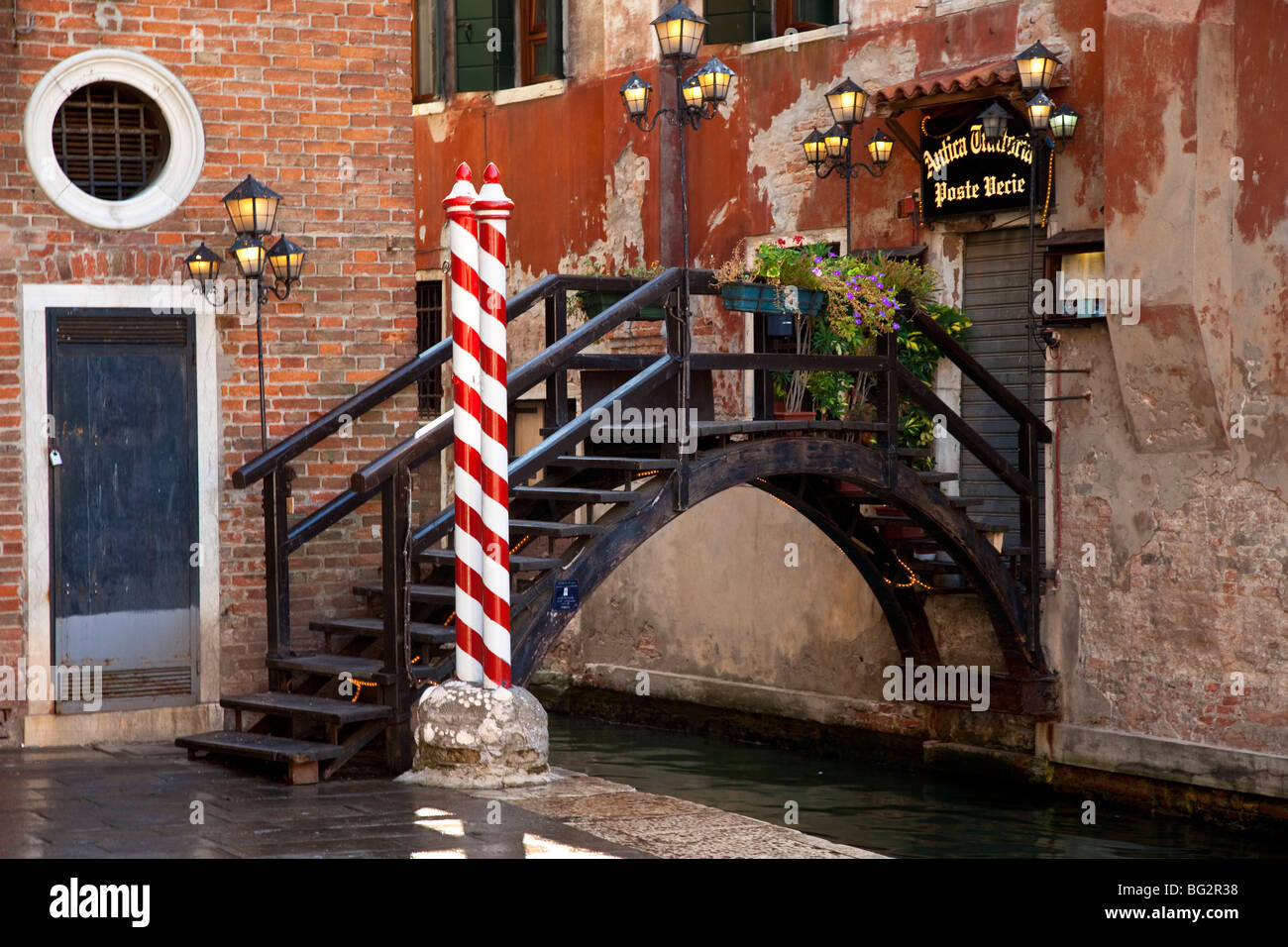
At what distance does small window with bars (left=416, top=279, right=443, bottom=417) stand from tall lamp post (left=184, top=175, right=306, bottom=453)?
8.40 meters

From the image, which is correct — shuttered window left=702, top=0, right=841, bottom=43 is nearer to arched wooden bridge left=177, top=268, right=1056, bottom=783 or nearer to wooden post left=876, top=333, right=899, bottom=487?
arched wooden bridge left=177, top=268, right=1056, bottom=783

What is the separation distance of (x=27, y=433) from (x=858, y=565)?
238 inches

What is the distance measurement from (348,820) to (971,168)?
284 inches

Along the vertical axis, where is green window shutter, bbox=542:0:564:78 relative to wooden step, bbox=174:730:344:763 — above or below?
above

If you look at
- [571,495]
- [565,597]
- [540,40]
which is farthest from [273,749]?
Answer: [540,40]

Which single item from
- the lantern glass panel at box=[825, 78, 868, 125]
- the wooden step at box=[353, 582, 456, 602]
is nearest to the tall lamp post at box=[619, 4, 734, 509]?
the lantern glass panel at box=[825, 78, 868, 125]

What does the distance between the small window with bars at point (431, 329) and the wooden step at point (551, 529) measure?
358 inches

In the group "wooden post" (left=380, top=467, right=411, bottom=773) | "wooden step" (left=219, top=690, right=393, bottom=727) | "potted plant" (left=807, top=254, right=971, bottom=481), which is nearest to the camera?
"wooden step" (left=219, top=690, right=393, bottom=727)

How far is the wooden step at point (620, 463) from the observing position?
9219 mm

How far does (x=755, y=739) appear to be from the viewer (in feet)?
46.8

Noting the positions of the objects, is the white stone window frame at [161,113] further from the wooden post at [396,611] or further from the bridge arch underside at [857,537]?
the bridge arch underside at [857,537]

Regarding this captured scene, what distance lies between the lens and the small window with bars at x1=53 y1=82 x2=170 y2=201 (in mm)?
8953

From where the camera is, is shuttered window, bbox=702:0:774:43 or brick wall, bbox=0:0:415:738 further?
shuttered window, bbox=702:0:774:43

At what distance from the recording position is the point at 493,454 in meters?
7.45
